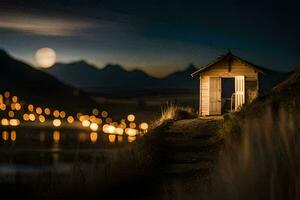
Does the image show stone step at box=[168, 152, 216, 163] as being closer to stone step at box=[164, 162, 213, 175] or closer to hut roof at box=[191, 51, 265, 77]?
stone step at box=[164, 162, 213, 175]

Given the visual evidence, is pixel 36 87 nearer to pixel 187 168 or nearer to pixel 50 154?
pixel 50 154

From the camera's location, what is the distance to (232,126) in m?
17.4

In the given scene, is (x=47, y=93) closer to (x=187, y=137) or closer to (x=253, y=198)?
(x=187, y=137)

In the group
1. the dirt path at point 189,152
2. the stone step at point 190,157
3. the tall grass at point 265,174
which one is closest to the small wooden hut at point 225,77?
the dirt path at point 189,152

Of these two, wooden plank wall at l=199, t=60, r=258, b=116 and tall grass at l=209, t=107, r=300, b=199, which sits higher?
wooden plank wall at l=199, t=60, r=258, b=116

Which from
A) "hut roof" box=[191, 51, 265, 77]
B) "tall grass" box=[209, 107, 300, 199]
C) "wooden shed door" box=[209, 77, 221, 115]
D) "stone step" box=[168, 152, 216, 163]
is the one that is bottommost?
"stone step" box=[168, 152, 216, 163]

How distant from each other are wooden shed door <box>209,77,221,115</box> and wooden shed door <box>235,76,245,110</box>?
33.9 inches

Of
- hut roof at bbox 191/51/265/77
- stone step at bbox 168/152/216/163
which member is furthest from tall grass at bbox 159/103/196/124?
stone step at bbox 168/152/216/163

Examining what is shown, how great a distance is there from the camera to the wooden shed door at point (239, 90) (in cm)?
2830

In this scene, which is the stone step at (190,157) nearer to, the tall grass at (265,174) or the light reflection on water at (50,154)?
the light reflection on water at (50,154)

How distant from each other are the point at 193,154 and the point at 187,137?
2289 millimetres

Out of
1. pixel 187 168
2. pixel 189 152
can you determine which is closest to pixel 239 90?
pixel 189 152

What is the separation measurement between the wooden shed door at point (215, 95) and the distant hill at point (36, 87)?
122m

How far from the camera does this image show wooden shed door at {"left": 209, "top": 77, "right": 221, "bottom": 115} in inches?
1150
